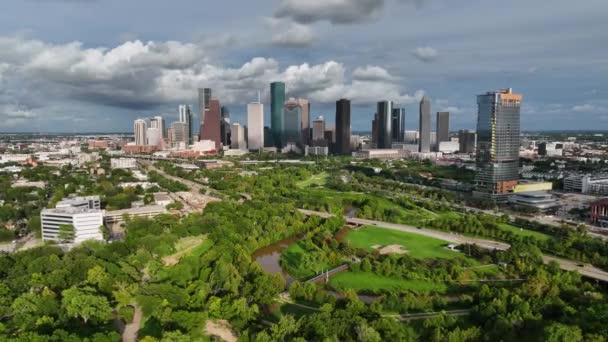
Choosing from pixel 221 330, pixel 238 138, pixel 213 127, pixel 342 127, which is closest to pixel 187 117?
pixel 213 127

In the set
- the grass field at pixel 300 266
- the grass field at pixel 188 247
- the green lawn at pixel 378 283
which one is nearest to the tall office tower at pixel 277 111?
the grass field at pixel 188 247

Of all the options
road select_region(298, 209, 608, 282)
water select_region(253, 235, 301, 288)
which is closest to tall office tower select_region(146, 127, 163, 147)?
road select_region(298, 209, 608, 282)

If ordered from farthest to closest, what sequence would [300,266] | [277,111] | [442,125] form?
[442,125] → [277,111] → [300,266]

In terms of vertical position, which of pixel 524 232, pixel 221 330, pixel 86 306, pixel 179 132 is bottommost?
pixel 221 330

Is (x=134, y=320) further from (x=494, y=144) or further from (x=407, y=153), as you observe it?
(x=407, y=153)

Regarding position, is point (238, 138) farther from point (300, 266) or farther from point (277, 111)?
point (300, 266)

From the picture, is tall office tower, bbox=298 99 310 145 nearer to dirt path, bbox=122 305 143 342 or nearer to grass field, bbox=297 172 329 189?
grass field, bbox=297 172 329 189
